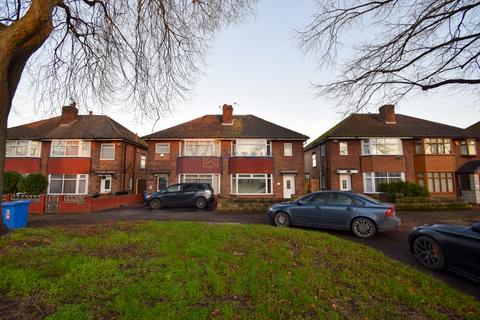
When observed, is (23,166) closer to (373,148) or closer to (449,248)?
(449,248)

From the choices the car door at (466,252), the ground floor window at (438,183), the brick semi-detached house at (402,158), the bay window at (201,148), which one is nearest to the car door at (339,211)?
the car door at (466,252)

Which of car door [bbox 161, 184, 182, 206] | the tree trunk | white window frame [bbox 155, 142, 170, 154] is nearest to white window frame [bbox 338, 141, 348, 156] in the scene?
car door [bbox 161, 184, 182, 206]

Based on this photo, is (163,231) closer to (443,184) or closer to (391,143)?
(391,143)

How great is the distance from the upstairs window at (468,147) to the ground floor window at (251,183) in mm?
18331

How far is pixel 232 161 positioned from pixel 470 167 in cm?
2052

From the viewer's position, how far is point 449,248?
15.8ft

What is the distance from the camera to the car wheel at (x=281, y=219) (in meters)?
8.86

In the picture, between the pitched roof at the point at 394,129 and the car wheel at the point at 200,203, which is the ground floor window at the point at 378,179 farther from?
the car wheel at the point at 200,203

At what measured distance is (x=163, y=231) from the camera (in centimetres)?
655

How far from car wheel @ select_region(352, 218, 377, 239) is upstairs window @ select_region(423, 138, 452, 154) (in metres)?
17.8

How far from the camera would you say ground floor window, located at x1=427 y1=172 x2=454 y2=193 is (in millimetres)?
20359

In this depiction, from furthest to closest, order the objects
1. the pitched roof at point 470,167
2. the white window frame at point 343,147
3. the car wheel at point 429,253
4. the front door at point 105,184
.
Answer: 1. the front door at point 105,184
2. the white window frame at point 343,147
3. the pitched roof at point 470,167
4. the car wheel at point 429,253

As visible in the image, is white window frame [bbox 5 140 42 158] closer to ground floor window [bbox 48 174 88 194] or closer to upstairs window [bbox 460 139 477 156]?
ground floor window [bbox 48 174 88 194]

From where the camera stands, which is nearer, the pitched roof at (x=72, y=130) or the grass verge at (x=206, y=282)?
the grass verge at (x=206, y=282)
